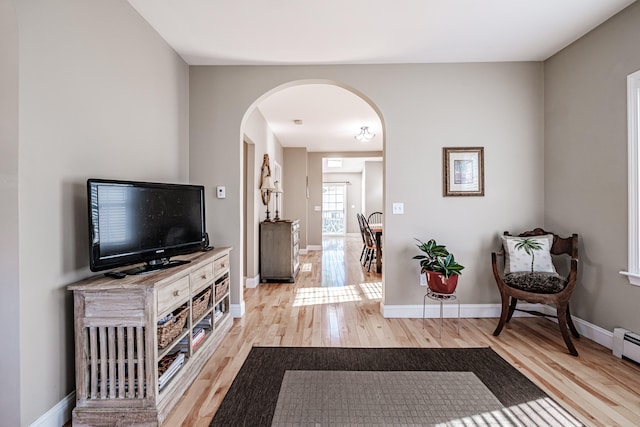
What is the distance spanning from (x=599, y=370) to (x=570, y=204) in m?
1.42

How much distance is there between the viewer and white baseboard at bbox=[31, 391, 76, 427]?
1.55 m

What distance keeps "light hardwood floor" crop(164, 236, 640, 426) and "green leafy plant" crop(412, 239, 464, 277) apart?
1.87ft

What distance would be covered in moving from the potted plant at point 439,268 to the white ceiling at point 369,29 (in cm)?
186

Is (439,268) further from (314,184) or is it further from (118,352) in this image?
(314,184)

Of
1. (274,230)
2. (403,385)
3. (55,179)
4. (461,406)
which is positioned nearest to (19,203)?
(55,179)

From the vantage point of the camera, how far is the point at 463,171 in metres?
3.22

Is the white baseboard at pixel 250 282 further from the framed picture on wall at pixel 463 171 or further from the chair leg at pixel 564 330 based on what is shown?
the chair leg at pixel 564 330

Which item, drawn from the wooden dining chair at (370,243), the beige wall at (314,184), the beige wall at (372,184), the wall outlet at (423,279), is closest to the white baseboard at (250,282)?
the wooden dining chair at (370,243)

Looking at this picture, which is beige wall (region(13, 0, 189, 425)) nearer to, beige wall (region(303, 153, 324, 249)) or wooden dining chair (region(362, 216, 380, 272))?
wooden dining chair (region(362, 216, 380, 272))

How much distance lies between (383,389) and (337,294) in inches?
86.1

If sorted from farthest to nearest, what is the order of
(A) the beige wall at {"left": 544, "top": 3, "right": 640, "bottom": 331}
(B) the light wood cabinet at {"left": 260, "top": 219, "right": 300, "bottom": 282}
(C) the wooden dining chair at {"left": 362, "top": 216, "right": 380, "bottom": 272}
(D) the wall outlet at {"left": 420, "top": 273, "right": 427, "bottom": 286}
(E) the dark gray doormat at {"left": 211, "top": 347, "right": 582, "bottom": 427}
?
(C) the wooden dining chair at {"left": 362, "top": 216, "right": 380, "bottom": 272} < (B) the light wood cabinet at {"left": 260, "top": 219, "right": 300, "bottom": 282} < (D) the wall outlet at {"left": 420, "top": 273, "right": 427, "bottom": 286} < (A) the beige wall at {"left": 544, "top": 3, "right": 640, "bottom": 331} < (E) the dark gray doormat at {"left": 211, "top": 347, "right": 582, "bottom": 427}

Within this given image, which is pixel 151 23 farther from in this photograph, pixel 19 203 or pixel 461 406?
pixel 461 406

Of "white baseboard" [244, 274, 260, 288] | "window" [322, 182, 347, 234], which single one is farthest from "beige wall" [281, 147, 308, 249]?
"window" [322, 182, 347, 234]

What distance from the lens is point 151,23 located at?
2.51m
